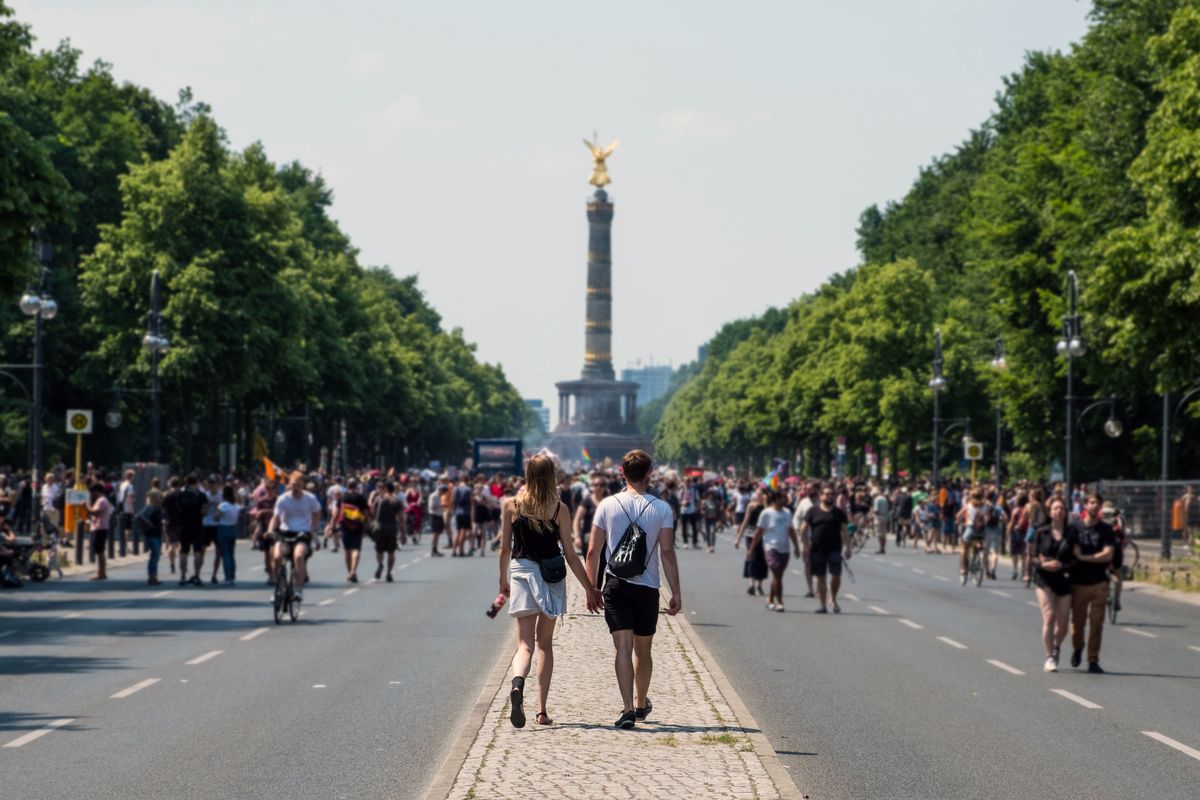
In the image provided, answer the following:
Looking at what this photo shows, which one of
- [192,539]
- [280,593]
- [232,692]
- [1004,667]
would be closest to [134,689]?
[232,692]

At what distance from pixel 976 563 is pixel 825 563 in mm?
9937

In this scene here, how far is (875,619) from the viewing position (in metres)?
25.8

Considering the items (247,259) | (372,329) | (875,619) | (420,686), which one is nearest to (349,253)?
(372,329)

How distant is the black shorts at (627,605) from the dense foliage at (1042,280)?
2431cm

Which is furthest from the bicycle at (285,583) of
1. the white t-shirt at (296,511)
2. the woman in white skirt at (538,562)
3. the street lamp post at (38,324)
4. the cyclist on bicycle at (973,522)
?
the cyclist on bicycle at (973,522)

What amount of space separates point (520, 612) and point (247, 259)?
51735 mm

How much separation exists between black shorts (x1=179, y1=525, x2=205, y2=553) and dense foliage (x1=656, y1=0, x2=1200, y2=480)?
16794 millimetres

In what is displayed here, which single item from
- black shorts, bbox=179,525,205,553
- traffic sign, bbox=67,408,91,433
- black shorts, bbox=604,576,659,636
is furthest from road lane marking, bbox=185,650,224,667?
traffic sign, bbox=67,408,91,433

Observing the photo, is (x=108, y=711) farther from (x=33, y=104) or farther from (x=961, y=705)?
(x=33, y=104)

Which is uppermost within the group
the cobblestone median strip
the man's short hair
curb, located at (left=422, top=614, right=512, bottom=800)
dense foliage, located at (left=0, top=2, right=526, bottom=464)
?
dense foliage, located at (left=0, top=2, right=526, bottom=464)

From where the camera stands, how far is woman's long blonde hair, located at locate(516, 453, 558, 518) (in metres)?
12.4

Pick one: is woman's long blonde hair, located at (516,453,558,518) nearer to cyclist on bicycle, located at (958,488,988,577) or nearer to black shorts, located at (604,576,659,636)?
black shorts, located at (604,576,659,636)

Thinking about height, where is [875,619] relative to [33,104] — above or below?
below

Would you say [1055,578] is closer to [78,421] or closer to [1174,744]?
[1174,744]
